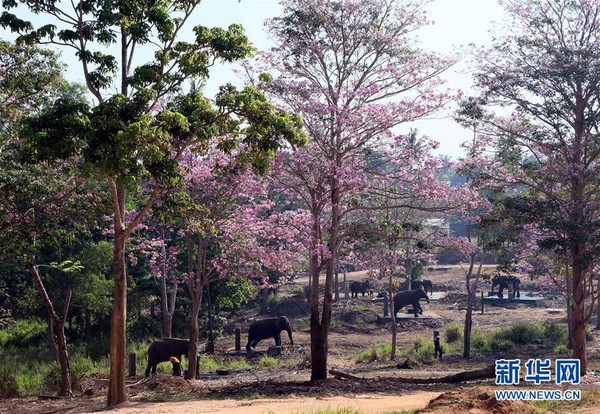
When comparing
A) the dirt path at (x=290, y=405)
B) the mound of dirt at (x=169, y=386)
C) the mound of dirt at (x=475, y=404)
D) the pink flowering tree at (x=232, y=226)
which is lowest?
the mound of dirt at (x=169, y=386)

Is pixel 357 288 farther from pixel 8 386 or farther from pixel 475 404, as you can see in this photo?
pixel 475 404

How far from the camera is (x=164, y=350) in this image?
2584 cm

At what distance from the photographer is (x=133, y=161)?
14.5 m

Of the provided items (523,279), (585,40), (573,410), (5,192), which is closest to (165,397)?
(5,192)

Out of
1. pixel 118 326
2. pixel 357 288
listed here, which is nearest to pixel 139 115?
pixel 118 326

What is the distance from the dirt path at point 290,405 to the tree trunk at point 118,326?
0.39 m

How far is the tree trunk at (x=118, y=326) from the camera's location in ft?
Answer: 54.4

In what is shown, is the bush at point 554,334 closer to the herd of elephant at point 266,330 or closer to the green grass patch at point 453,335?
the herd of elephant at point 266,330

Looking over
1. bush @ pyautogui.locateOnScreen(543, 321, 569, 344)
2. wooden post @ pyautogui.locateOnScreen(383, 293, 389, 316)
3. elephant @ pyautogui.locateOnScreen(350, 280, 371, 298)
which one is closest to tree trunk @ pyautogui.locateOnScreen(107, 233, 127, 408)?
bush @ pyautogui.locateOnScreen(543, 321, 569, 344)

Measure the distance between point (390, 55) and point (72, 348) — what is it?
16899 mm

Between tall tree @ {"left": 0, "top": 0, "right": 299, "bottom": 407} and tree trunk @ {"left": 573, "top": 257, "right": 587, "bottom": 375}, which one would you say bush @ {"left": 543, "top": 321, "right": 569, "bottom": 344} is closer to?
tree trunk @ {"left": 573, "top": 257, "right": 587, "bottom": 375}

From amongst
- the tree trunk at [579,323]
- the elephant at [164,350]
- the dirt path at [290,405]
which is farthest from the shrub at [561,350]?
the dirt path at [290,405]

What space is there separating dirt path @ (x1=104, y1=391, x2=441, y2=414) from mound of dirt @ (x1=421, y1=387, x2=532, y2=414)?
906 millimetres

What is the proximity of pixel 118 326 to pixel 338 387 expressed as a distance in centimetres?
553
